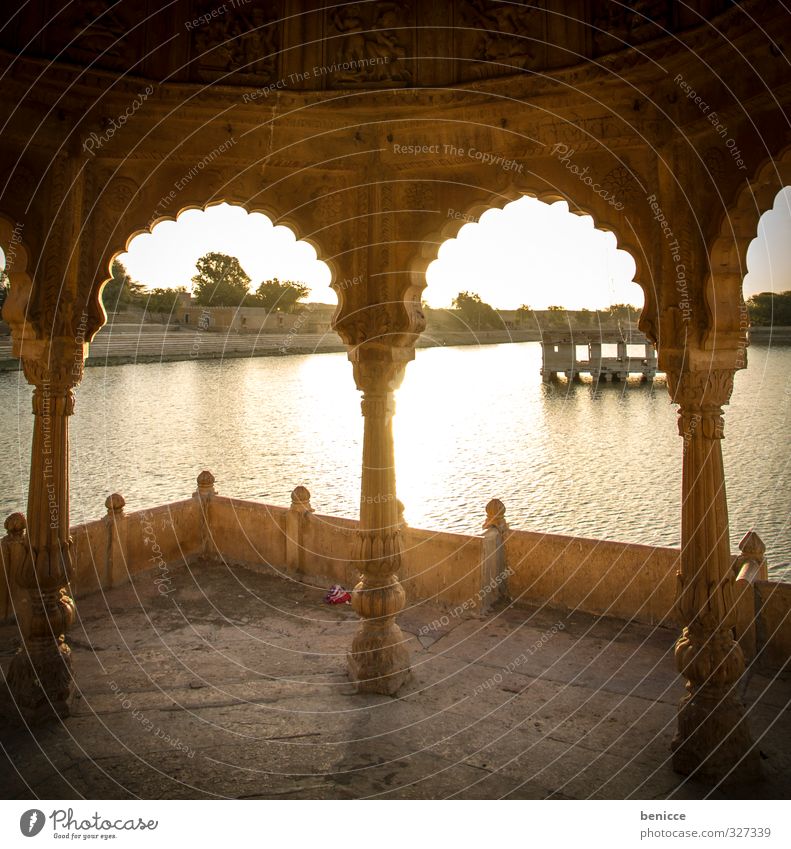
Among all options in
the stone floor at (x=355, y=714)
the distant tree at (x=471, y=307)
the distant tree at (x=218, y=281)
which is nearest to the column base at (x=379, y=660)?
the stone floor at (x=355, y=714)

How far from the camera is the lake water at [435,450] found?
60.9 feet

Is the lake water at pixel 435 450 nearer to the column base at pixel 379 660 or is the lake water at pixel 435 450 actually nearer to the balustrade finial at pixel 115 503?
the balustrade finial at pixel 115 503

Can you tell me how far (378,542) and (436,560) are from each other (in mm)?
2294

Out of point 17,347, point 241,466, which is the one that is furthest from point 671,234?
point 241,466

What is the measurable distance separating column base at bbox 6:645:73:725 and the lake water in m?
10.3

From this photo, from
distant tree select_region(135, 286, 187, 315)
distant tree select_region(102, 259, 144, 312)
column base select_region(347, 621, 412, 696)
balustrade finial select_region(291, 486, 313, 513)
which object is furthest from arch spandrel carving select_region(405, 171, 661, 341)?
distant tree select_region(135, 286, 187, 315)

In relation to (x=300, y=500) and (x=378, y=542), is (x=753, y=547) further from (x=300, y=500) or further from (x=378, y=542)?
(x=300, y=500)

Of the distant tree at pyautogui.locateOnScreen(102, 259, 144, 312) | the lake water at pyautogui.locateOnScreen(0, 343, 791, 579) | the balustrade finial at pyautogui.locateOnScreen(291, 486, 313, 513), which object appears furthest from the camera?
the distant tree at pyautogui.locateOnScreen(102, 259, 144, 312)

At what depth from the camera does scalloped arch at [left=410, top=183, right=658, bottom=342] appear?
4.77m

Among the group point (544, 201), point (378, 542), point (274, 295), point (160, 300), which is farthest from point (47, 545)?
point (274, 295)

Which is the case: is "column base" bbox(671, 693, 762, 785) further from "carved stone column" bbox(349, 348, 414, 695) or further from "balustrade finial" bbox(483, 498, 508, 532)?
"balustrade finial" bbox(483, 498, 508, 532)

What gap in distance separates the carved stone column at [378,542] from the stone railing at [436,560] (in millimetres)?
957

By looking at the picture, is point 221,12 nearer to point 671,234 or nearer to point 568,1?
point 568,1

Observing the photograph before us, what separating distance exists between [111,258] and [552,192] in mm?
3282
